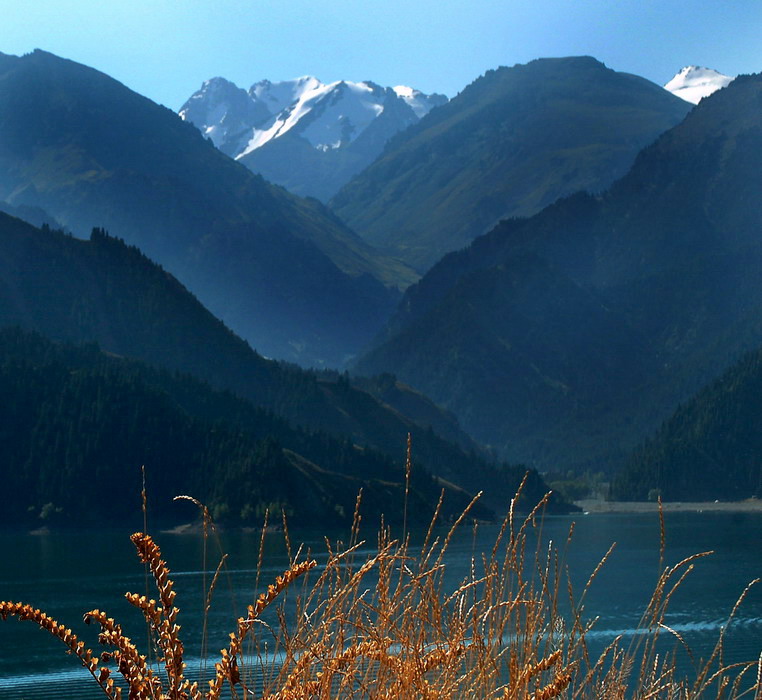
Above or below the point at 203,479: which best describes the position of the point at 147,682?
above

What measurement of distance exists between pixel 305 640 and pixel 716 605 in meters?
94.8

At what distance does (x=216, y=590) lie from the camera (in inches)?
4596

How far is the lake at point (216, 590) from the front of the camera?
68750mm

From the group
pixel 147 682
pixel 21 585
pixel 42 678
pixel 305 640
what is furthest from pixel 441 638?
pixel 21 585

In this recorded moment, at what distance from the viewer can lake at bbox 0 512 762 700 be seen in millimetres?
68750

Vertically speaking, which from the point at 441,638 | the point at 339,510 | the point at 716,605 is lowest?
the point at 339,510

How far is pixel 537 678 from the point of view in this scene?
6965mm

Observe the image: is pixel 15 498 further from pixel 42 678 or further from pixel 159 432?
pixel 42 678

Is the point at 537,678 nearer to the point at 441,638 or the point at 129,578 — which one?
the point at 441,638

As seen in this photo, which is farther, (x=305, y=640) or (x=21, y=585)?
(x=21, y=585)

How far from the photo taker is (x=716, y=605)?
96250mm

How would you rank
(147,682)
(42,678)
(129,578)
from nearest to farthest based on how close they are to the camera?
(147,682) → (42,678) → (129,578)

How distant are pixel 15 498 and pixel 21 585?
75.7m

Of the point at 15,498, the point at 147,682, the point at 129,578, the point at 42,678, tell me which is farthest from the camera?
the point at 15,498
